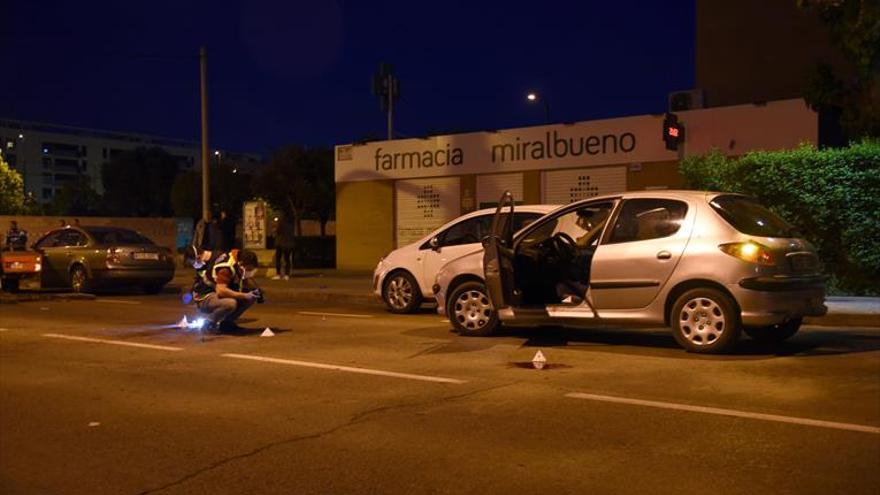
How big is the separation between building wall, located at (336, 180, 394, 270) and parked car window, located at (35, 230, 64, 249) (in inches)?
397

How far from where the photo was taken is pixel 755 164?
1536cm

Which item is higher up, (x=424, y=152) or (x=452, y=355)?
(x=424, y=152)

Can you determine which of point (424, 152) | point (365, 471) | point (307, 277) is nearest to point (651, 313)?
point (365, 471)

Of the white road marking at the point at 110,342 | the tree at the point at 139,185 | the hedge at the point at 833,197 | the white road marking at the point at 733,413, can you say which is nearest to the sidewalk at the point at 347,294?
the hedge at the point at 833,197

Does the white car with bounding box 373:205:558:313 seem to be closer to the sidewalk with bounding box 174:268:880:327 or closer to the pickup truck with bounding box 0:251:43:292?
the sidewalk with bounding box 174:268:880:327

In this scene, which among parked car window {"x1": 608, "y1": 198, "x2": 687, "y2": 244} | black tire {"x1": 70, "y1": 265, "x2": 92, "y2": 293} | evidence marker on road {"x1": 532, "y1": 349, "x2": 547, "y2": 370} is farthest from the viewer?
black tire {"x1": 70, "y1": 265, "x2": 92, "y2": 293}

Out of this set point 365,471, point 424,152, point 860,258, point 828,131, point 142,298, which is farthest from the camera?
point 424,152

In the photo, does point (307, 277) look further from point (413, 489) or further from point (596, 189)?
point (413, 489)

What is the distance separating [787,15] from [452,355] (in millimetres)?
21994

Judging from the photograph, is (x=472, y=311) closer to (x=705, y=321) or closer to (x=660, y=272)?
(x=660, y=272)

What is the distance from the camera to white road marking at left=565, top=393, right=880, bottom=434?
6.16m

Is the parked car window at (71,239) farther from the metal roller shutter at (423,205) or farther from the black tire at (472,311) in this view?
the black tire at (472,311)

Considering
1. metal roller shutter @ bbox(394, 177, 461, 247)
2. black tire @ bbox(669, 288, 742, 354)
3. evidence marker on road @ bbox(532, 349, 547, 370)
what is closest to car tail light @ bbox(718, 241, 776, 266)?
black tire @ bbox(669, 288, 742, 354)

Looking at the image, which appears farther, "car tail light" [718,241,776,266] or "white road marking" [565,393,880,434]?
"car tail light" [718,241,776,266]
